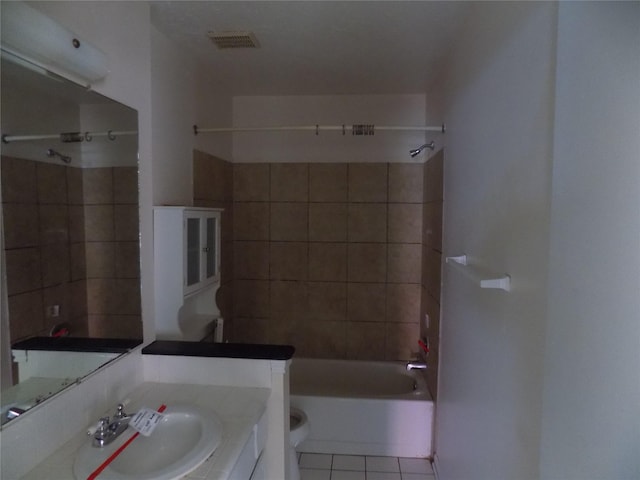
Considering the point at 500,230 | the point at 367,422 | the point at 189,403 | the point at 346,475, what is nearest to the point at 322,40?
the point at 500,230

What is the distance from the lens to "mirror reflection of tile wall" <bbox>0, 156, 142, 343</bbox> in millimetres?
1020

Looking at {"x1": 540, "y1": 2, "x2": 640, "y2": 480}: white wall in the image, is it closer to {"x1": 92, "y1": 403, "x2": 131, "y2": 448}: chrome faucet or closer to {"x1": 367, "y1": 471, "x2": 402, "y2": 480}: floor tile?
{"x1": 92, "y1": 403, "x2": 131, "y2": 448}: chrome faucet

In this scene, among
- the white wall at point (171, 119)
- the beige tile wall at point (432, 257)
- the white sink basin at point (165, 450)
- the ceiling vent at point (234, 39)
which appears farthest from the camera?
the beige tile wall at point (432, 257)

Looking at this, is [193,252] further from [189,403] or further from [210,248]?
[189,403]

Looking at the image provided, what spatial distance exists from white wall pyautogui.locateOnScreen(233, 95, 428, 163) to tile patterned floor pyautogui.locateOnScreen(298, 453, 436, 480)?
2.09 meters

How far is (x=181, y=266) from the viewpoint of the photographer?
175cm

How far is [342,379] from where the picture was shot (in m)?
2.88

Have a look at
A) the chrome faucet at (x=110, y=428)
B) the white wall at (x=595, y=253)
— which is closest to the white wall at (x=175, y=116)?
the chrome faucet at (x=110, y=428)

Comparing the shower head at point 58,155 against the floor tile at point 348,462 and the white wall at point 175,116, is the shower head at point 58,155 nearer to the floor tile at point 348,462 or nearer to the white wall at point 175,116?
the white wall at point 175,116

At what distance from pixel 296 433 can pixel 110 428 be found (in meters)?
1.11

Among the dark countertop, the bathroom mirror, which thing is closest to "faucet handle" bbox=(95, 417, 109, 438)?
the bathroom mirror

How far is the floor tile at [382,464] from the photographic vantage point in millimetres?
2236

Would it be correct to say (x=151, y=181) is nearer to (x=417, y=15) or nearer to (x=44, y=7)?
(x=44, y=7)

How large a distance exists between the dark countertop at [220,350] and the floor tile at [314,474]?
1.07 m
